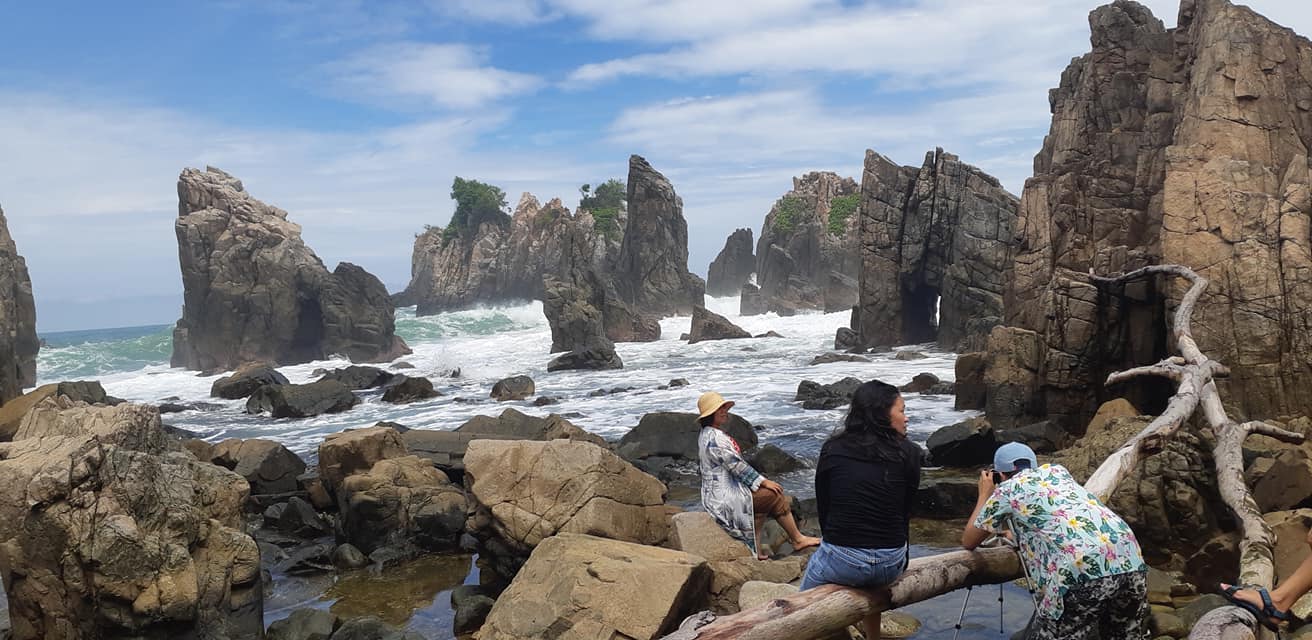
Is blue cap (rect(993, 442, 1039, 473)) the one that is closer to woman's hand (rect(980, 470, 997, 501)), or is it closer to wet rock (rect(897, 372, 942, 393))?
woman's hand (rect(980, 470, 997, 501))

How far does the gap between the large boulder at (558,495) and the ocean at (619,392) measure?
121 cm

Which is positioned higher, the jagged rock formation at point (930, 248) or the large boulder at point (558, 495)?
the jagged rock formation at point (930, 248)

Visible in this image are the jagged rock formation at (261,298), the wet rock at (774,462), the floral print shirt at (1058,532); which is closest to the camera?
the floral print shirt at (1058,532)

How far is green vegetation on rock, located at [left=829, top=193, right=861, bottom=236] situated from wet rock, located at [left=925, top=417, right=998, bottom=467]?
61534mm

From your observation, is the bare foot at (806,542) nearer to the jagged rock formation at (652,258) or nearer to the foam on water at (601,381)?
the foam on water at (601,381)

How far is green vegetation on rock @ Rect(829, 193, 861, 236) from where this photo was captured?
7656 centimetres

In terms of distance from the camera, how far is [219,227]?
2045 inches

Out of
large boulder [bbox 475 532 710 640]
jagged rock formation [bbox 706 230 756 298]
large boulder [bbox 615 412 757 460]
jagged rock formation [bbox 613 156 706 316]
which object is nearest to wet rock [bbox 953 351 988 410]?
large boulder [bbox 615 412 757 460]

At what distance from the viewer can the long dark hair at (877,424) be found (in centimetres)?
521

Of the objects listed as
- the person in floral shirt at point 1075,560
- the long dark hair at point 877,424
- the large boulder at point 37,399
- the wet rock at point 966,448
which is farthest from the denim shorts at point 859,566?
the large boulder at point 37,399

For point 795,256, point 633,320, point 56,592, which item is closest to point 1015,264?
point 56,592

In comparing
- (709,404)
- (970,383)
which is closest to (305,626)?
A: (709,404)

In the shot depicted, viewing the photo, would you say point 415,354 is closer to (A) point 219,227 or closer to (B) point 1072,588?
(A) point 219,227

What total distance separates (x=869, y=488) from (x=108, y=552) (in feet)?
21.0
